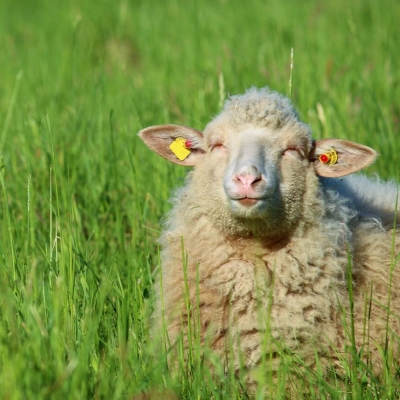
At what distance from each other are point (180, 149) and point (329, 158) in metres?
0.66

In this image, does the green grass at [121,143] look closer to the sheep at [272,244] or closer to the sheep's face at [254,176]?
the sheep at [272,244]

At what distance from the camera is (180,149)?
3723 millimetres

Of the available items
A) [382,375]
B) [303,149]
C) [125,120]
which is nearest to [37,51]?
[125,120]

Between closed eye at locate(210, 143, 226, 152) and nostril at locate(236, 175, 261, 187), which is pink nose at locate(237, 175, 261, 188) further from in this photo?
closed eye at locate(210, 143, 226, 152)

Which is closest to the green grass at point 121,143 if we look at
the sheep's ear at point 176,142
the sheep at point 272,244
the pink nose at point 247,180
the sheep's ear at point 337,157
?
the sheep at point 272,244

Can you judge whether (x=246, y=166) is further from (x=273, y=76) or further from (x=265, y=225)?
(x=273, y=76)

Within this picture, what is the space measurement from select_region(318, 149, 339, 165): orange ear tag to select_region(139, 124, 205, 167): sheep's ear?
54cm

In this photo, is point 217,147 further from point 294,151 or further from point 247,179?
point 247,179

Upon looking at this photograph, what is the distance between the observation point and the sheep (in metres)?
3.25

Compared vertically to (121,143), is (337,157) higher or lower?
higher

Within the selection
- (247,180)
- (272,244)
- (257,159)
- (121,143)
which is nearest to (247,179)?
(247,180)

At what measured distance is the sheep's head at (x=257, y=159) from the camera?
321cm

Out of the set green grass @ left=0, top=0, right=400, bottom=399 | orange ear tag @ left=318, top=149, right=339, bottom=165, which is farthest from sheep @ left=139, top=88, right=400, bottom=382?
green grass @ left=0, top=0, right=400, bottom=399

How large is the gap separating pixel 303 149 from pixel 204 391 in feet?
3.83
